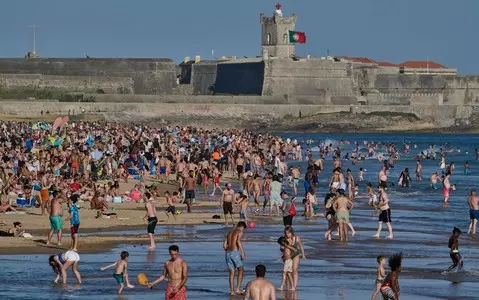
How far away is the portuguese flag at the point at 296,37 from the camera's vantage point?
4466 inches

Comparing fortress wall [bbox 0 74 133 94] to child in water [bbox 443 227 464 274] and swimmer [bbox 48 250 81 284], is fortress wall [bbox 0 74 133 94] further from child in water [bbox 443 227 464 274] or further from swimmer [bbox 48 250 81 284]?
swimmer [bbox 48 250 81 284]

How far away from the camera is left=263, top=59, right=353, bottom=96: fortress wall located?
325 ft

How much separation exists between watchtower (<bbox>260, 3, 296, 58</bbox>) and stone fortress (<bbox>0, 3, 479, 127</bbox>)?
0.12 meters

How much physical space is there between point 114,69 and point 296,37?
69.8 ft

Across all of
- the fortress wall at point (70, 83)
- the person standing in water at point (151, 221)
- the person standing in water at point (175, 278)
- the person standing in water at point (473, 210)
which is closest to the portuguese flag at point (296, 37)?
the fortress wall at point (70, 83)

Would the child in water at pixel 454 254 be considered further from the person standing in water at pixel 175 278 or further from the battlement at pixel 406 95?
the battlement at pixel 406 95

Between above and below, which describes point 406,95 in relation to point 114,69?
below

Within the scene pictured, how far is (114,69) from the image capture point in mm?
99188

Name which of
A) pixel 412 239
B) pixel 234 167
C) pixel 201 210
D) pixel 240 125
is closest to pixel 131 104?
pixel 240 125

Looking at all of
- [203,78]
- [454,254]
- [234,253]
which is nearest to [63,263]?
[234,253]

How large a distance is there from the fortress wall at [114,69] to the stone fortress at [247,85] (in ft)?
0.25

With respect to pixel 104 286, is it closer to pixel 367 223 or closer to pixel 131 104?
pixel 367 223

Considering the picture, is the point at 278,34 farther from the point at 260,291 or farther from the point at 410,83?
the point at 260,291

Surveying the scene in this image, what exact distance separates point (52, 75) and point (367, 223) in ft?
233
